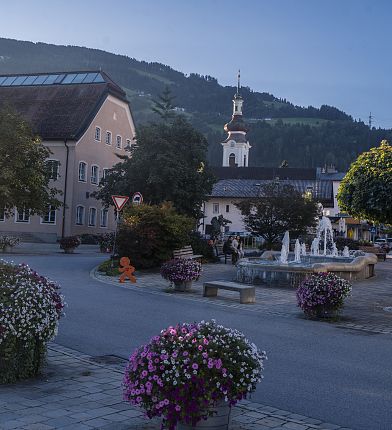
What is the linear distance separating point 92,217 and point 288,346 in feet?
148

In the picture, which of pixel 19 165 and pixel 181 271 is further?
pixel 19 165

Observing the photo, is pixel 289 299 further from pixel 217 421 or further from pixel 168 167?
pixel 168 167

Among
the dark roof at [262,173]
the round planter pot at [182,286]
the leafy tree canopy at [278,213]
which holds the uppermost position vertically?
the dark roof at [262,173]

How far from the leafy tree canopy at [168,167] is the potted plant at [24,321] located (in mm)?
26529

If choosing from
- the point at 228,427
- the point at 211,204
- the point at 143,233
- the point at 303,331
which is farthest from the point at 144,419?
the point at 211,204

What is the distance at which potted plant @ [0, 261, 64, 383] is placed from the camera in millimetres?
6535

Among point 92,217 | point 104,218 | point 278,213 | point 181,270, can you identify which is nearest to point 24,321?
point 181,270

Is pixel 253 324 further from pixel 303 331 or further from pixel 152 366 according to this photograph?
pixel 152 366


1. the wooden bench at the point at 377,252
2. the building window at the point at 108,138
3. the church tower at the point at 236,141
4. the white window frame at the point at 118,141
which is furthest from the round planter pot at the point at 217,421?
the church tower at the point at 236,141

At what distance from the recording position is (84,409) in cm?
582

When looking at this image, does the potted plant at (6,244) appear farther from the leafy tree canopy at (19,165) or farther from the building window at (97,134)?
the building window at (97,134)

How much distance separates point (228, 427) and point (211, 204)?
260ft

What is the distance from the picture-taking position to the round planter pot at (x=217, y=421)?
4.94m

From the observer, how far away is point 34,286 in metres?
6.80
